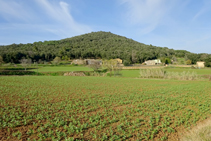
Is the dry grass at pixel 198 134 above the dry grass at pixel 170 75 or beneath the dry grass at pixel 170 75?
beneath

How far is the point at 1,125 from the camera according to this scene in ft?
24.2

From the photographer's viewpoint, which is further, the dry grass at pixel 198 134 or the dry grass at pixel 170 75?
the dry grass at pixel 170 75

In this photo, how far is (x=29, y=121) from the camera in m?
8.17

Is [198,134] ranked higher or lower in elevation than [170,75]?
lower

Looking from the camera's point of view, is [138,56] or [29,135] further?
[138,56]

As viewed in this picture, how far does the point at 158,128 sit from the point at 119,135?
271cm

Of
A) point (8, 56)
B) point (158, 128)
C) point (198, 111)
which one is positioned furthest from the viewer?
point (8, 56)

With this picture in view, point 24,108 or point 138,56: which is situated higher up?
point 138,56

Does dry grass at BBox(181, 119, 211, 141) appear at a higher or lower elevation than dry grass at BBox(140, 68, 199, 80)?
lower

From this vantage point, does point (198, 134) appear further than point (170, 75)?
No

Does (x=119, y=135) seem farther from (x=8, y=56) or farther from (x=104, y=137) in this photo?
(x=8, y=56)

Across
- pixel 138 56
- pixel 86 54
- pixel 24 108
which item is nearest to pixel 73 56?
pixel 86 54

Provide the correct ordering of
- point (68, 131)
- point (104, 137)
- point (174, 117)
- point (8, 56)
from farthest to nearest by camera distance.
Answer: point (8, 56) → point (174, 117) → point (68, 131) → point (104, 137)

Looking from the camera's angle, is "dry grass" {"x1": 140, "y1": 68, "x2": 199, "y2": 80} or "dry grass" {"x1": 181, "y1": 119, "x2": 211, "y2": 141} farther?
"dry grass" {"x1": 140, "y1": 68, "x2": 199, "y2": 80}
